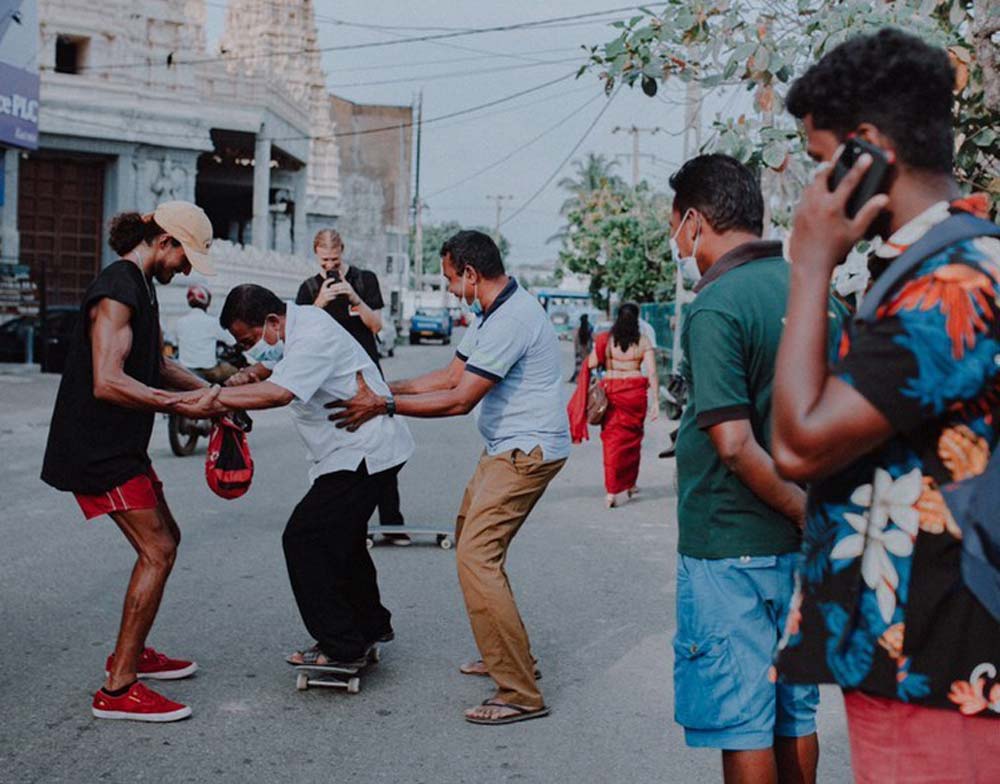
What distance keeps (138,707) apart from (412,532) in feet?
12.9

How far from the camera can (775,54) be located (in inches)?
276

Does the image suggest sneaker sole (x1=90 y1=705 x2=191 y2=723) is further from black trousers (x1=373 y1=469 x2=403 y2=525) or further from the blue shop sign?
the blue shop sign

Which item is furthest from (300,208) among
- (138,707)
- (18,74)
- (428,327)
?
(138,707)

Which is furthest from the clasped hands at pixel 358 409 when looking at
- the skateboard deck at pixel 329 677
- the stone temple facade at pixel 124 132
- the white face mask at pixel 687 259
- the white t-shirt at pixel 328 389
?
the stone temple facade at pixel 124 132

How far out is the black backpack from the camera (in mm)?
2037

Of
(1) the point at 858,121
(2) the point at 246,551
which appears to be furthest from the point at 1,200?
(1) the point at 858,121

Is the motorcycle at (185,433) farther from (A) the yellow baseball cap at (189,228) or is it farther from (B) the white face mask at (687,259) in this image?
(B) the white face mask at (687,259)

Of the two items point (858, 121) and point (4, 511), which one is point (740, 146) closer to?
point (858, 121)

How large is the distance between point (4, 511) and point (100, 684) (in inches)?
197

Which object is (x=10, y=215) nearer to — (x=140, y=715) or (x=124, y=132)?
(x=124, y=132)

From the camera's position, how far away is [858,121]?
7.00 ft

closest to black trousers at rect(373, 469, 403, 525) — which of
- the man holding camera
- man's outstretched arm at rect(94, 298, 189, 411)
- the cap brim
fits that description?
the man holding camera

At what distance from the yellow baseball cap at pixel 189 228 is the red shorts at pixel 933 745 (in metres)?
3.81

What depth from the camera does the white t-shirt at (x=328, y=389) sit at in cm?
523
